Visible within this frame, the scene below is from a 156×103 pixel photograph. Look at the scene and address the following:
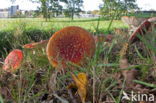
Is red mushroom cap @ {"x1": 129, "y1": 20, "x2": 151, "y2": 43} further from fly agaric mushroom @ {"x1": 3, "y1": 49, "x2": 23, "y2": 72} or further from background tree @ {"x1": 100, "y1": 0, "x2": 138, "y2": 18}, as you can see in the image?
fly agaric mushroom @ {"x1": 3, "y1": 49, "x2": 23, "y2": 72}

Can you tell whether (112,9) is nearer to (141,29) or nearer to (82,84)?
(141,29)

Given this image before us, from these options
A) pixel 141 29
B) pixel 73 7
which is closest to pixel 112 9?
pixel 141 29

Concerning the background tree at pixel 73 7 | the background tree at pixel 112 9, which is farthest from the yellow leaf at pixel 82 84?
the background tree at pixel 73 7

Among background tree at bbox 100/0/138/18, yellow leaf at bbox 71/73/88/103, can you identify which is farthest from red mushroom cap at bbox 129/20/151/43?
yellow leaf at bbox 71/73/88/103

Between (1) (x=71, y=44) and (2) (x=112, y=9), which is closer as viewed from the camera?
(1) (x=71, y=44)

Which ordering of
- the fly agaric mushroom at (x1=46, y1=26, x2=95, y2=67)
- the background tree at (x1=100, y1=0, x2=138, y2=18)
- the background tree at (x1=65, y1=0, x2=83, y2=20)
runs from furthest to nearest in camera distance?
the background tree at (x1=65, y1=0, x2=83, y2=20) → the background tree at (x1=100, y1=0, x2=138, y2=18) → the fly agaric mushroom at (x1=46, y1=26, x2=95, y2=67)

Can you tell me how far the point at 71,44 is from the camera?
2.44ft

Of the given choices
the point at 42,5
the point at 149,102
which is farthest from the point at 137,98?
the point at 42,5

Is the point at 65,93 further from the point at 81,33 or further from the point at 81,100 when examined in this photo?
the point at 81,33

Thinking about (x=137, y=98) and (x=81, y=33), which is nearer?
(x=137, y=98)

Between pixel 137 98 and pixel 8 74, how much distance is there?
0.34 meters

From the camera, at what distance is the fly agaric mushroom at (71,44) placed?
2.26 ft

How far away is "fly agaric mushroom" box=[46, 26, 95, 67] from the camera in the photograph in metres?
0.69

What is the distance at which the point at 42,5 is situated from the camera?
22.9 metres
